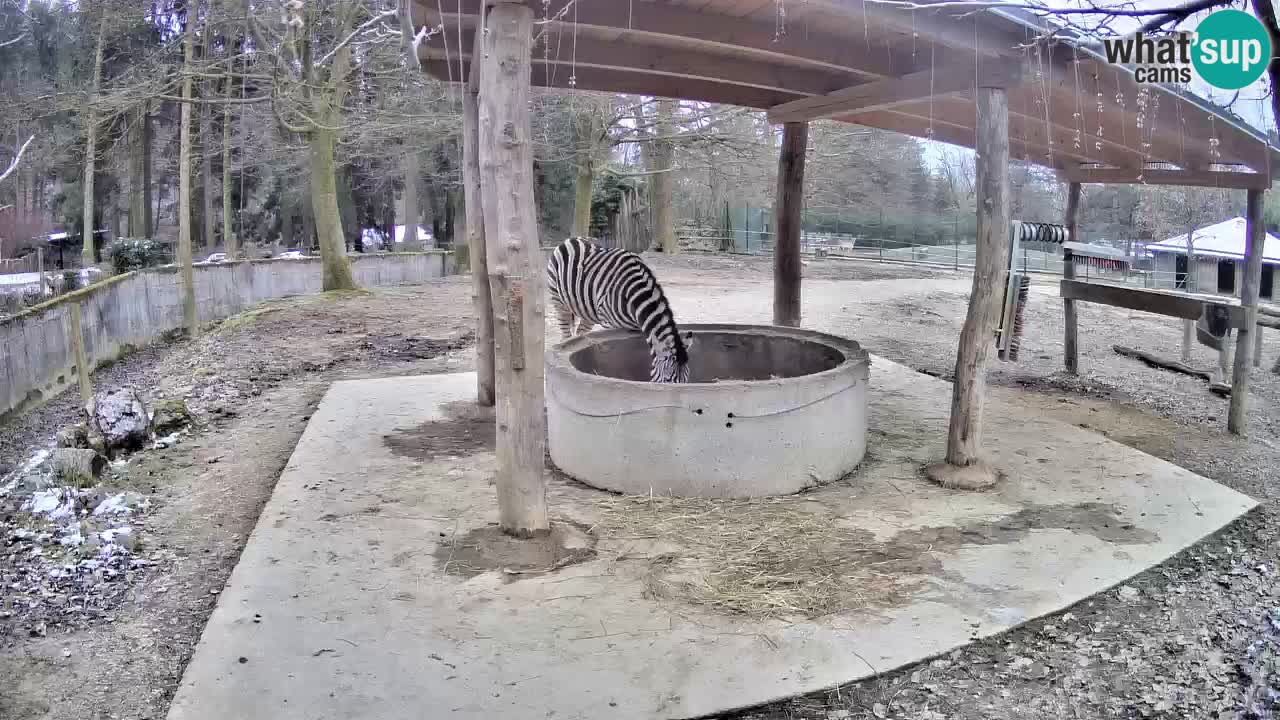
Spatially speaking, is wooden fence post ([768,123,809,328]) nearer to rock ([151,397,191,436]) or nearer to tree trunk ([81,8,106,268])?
rock ([151,397,191,436])

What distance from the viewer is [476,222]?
6.36 metres

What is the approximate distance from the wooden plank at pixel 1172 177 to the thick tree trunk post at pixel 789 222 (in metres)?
3.10

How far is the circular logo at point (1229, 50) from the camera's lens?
3252mm

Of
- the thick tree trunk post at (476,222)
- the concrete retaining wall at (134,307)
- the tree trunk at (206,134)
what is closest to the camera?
the thick tree trunk post at (476,222)

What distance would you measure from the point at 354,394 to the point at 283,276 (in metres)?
10.0

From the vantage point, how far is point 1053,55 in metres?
5.07

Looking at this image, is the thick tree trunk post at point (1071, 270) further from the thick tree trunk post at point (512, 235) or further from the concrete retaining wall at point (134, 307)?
the concrete retaining wall at point (134, 307)

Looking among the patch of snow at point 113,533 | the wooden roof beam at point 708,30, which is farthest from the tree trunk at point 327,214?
the patch of snow at point 113,533

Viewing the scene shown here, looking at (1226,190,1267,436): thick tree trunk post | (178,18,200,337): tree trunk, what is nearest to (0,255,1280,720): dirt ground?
(1226,190,1267,436): thick tree trunk post

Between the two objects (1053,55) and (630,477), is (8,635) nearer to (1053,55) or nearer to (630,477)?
(630,477)

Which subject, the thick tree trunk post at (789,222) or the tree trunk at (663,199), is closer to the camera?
the thick tree trunk post at (789,222)

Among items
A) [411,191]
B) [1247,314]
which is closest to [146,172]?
[411,191]

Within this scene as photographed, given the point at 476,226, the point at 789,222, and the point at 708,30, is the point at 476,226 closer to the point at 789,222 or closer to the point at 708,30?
the point at 708,30

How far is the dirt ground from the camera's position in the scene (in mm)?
3123
